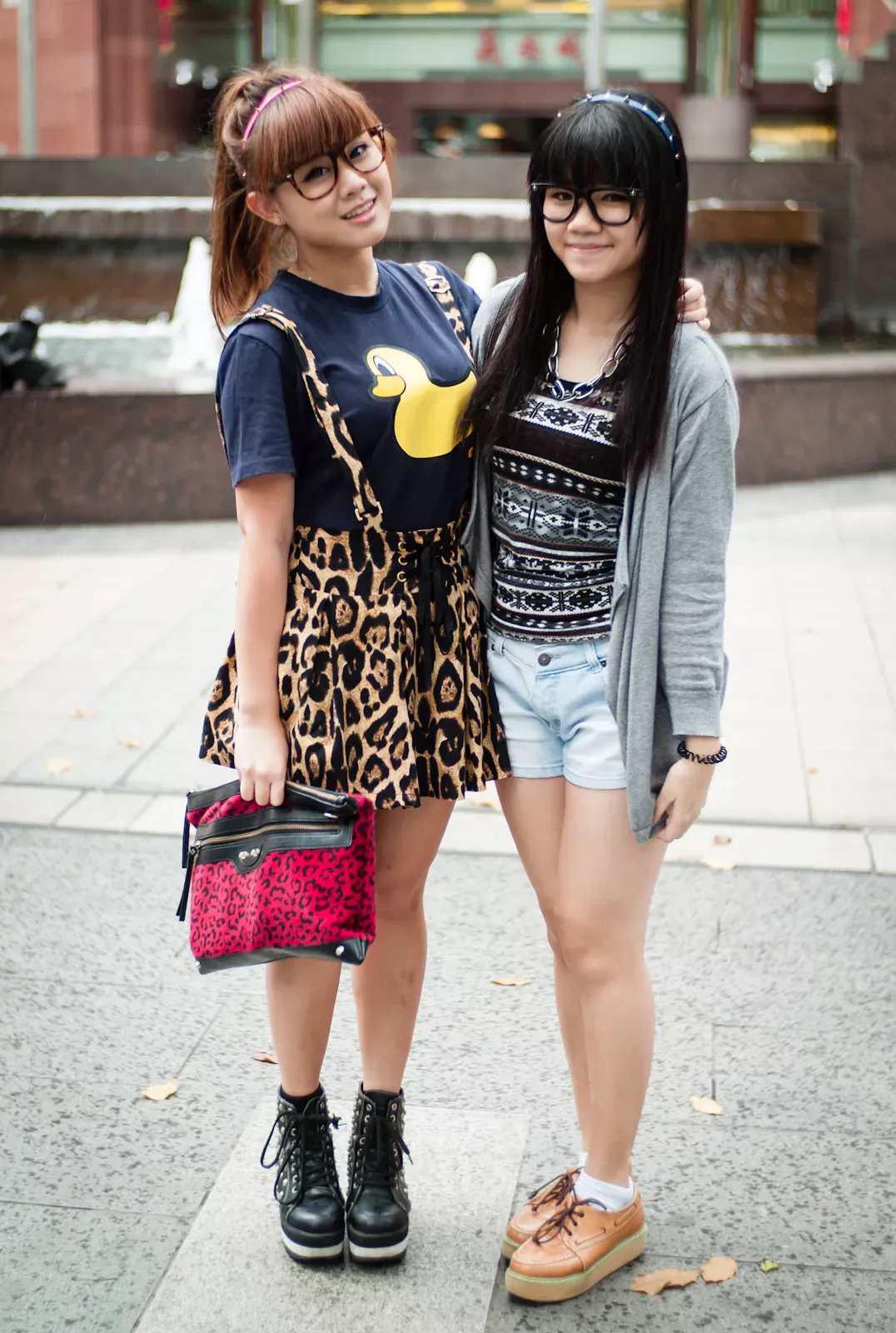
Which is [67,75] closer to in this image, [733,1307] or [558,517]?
[558,517]

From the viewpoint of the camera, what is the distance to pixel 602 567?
260 centimetres

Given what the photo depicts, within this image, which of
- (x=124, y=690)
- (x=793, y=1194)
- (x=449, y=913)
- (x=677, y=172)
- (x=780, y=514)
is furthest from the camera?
(x=780, y=514)

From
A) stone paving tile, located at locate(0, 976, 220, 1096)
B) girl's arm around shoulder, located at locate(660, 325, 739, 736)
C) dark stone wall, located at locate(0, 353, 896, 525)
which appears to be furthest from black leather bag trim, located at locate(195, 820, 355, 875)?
dark stone wall, located at locate(0, 353, 896, 525)

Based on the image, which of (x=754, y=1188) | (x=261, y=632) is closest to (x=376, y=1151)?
(x=754, y=1188)

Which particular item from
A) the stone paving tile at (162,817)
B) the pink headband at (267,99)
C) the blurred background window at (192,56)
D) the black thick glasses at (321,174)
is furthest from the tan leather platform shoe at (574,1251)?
the blurred background window at (192,56)

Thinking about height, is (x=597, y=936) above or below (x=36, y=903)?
above

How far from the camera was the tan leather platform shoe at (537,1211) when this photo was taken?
2.86 meters

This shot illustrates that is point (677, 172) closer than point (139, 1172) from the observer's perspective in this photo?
Yes

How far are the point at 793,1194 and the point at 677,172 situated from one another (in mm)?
1944

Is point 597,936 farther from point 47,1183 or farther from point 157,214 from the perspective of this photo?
point 157,214

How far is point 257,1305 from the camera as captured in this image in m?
2.73

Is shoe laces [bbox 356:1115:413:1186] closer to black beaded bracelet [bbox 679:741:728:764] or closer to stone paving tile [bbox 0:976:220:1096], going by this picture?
stone paving tile [bbox 0:976:220:1096]

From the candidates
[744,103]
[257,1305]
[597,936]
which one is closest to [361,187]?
[597,936]

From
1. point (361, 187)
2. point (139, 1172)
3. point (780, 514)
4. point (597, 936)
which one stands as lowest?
point (780, 514)
